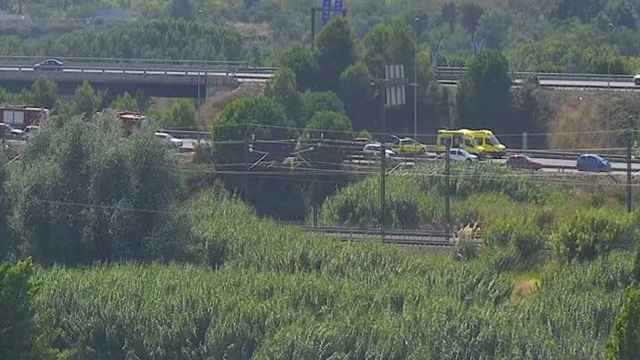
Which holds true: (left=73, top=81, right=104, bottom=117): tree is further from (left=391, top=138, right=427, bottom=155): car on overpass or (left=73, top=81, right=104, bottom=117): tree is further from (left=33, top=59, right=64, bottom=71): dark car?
(left=391, top=138, right=427, bottom=155): car on overpass

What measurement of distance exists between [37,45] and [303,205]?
3169 cm

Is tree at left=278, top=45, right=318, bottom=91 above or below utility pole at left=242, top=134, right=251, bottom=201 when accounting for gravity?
above

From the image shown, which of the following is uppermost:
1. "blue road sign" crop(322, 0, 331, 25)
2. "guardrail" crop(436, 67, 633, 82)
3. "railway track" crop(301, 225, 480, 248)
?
"blue road sign" crop(322, 0, 331, 25)

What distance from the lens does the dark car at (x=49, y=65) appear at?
53156 mm

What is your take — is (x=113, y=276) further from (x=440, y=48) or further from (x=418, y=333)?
(x=440, y=48)

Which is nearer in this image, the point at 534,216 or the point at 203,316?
the point at 203,316

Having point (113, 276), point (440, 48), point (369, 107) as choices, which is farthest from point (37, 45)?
point (113, 276)

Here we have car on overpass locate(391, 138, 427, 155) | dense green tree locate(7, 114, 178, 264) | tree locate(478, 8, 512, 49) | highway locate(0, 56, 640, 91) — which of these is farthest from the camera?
tree locate(478, 8, 512, 49)

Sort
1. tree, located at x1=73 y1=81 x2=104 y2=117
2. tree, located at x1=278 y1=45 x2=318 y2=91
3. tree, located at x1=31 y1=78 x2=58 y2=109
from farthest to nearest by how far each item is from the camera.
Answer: tree, located at x1=31 y1=78 x2=58 y2=109, tree, located at x1=278 y1=45 x2=318 y2=91, tree, located at x1=73 y1=81 x2=104 y2=117

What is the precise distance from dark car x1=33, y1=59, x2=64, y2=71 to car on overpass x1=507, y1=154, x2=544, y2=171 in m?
18.8

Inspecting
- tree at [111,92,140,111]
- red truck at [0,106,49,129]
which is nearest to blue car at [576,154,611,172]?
tree at [111,92,140,111]

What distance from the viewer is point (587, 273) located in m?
27.5

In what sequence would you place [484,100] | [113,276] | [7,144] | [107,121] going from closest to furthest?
[113,276] < [107,121] < [7,144] < [484,100]

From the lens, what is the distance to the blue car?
3694 centimetres
